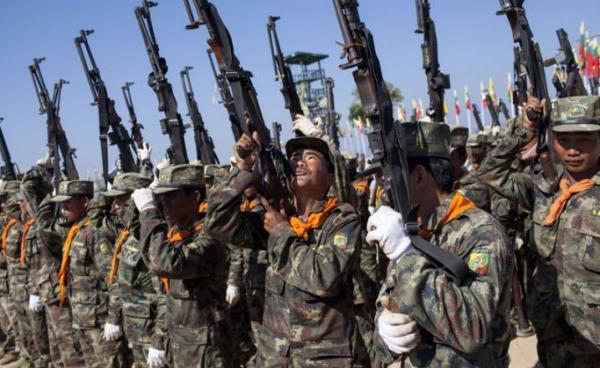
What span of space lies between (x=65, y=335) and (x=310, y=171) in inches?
213

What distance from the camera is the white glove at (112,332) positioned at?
21.3ft

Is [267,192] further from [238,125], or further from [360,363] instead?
[360,363]

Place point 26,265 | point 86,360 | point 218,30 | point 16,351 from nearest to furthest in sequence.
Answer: point 218,30, point 86,360, point 26,265, point 16,351

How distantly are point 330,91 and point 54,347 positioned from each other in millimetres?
5759

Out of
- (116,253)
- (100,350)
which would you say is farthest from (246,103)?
(100,350)

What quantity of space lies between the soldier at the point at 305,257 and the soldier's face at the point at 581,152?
1.54m

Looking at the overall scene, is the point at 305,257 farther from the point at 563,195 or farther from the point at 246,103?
the point at 563,195

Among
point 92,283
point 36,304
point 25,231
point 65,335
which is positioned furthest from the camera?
point 25,231

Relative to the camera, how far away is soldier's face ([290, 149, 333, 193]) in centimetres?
420

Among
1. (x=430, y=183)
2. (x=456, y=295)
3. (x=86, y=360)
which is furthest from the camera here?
(x=86, y=360)

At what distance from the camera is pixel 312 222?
4090 millimetres

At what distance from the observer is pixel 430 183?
9.96ft

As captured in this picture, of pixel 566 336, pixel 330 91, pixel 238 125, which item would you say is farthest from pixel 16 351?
pixel 566 336

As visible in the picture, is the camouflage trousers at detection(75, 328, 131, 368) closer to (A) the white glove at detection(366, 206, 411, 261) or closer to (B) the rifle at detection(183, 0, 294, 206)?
(B) the rifle at detection(183, 0, 294, 206)
